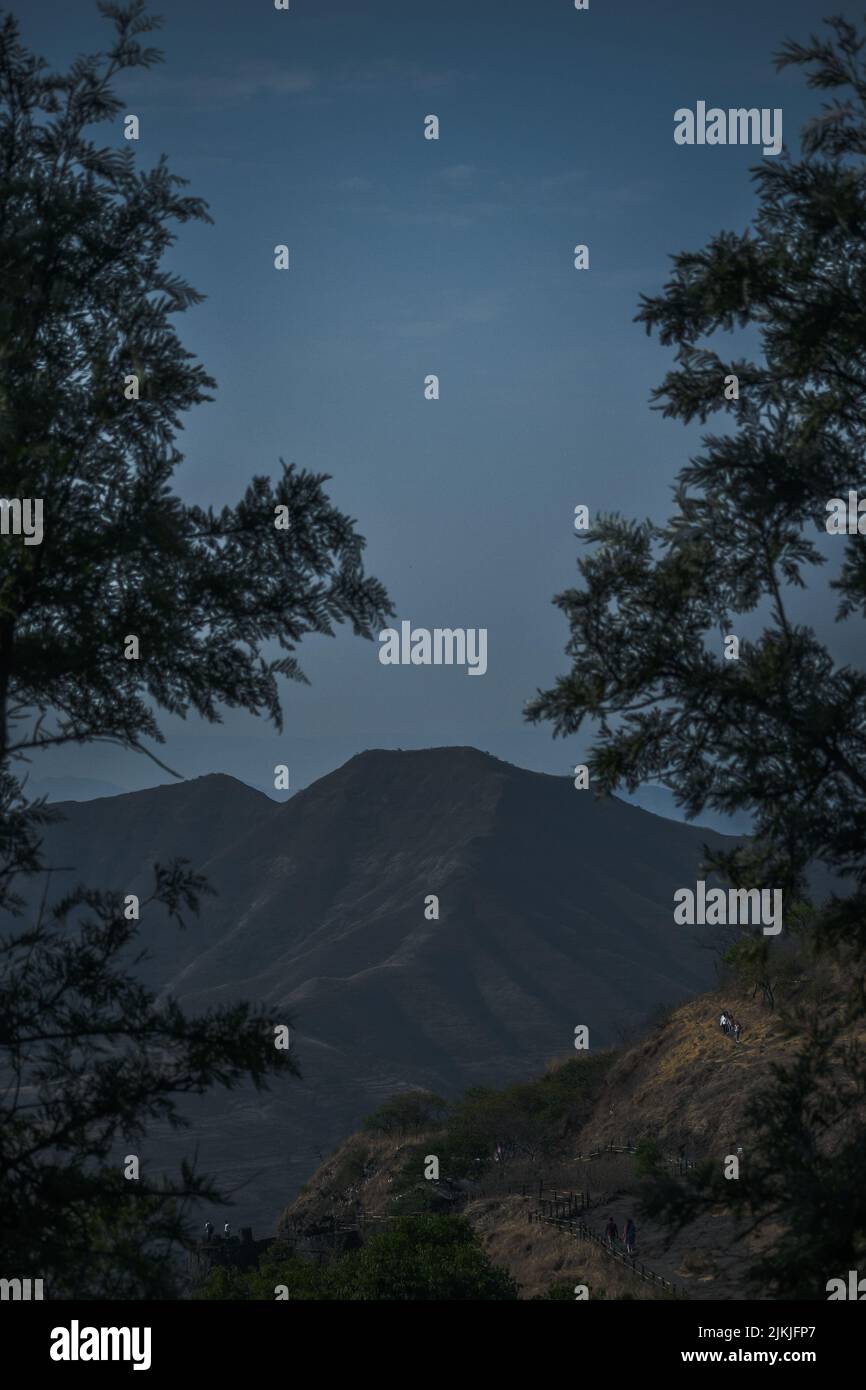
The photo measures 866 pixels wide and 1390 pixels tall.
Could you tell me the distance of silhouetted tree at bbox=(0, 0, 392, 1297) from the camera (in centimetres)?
886

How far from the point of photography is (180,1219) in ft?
29.5

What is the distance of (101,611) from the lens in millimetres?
9727

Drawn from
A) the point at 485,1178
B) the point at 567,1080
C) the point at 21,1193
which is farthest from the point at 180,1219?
the point at 567,1080

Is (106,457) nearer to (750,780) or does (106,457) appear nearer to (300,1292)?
(750,780)

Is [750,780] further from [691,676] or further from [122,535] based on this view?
[122,535]

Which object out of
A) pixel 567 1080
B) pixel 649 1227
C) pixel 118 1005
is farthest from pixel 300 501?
pixel 567 1080

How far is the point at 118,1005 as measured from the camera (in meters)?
9.30

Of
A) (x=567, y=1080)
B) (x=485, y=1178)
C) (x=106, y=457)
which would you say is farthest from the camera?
(x=567, y=1080)

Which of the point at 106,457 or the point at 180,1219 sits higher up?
the point at 106,457

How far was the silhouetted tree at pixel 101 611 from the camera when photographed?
8.86m

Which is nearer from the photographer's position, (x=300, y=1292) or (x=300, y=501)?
(x=300, y=501)
